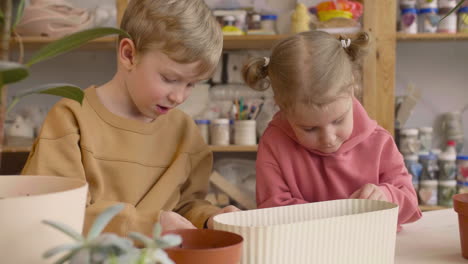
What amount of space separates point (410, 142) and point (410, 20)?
59 cm

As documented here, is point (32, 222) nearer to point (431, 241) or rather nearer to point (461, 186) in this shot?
point (431, 241)

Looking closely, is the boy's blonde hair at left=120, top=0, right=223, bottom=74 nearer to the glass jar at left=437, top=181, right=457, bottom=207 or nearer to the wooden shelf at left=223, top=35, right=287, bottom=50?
the wooden shelf at left=223, top=35, right=287, bottom=50

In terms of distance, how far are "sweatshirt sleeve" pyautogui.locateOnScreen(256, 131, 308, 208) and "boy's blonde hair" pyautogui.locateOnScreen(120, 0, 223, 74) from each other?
0.26 metres

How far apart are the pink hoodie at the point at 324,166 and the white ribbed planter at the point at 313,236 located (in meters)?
0.51

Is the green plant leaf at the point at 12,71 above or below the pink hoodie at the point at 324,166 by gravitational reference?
above

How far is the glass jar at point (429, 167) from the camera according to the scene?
2676 millimetres

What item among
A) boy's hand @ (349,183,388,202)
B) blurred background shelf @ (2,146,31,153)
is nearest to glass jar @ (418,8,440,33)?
boy's hand @ (349,183,388,202)

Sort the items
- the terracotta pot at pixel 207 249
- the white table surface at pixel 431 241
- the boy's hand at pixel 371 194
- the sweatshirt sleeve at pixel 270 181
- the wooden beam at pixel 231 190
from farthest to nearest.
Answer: the wooden beam at pixel 231 190
the sweatshirt sleeve at pixel 270 181
the boy's hand at pixel 371 194
the white table surface at pixel 431 241
the terracotta pot at pixel 207 249

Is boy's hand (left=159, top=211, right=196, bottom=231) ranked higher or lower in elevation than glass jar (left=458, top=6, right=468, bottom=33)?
lower

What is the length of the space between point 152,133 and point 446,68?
2.19 meters

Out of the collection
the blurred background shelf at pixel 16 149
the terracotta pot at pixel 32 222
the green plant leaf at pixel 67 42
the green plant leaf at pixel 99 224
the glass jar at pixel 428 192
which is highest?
the green plant leaf at pixel 67 42

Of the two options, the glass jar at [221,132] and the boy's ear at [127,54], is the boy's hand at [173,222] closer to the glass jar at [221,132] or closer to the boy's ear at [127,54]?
the boy's ear at [127,54]

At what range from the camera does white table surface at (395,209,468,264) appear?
81 centimetres

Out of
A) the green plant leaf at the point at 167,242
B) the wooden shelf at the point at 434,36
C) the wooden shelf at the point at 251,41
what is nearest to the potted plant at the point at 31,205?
the green plant leaf at the point at 167,242
